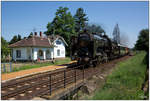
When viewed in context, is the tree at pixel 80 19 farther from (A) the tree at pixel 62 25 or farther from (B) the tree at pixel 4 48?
(B) the tree at pixel 4 48

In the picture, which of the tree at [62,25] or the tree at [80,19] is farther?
the tree at [80,19]

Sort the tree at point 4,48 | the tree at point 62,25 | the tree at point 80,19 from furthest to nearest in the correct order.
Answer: the tree at point 80,19, the tree at point 62,25, the tree at point 4,48

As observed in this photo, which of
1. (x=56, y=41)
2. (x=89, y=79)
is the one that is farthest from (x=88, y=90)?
(x=56, y=41)

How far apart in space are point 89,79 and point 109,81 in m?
2.29

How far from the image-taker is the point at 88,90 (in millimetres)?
8125

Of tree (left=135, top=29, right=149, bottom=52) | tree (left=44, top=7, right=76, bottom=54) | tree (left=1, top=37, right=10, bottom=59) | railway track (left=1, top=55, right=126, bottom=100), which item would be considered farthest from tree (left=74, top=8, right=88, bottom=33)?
railway track (left=1, top=55, right=126, bottom=100)

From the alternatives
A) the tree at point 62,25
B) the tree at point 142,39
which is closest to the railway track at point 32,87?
the tree at point 62,25

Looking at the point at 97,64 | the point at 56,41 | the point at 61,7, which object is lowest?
the point at 97,64

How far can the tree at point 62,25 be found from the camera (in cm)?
3334

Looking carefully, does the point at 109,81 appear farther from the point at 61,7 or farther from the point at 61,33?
the point at 61,7

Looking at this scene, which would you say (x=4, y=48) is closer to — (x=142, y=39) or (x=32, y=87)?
(x=32, y=87)

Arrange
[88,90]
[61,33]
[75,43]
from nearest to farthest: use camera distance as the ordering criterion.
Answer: [88,90]
[75,43]
[61,33]

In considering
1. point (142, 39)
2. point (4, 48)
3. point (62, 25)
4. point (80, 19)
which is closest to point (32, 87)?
point (4, 48)

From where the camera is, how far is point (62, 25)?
34.2 metres
